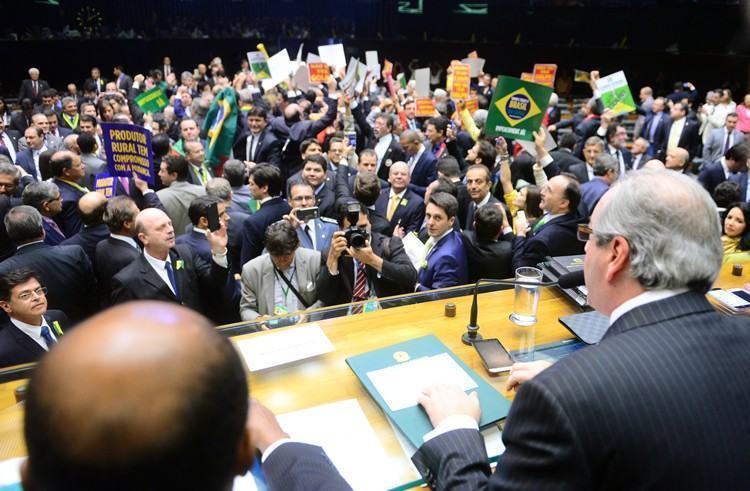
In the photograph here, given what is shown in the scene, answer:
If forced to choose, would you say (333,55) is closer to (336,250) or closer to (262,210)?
(262,210)

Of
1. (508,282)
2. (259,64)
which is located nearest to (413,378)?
(508,282)

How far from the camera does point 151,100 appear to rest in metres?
7.15

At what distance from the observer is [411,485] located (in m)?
1.37

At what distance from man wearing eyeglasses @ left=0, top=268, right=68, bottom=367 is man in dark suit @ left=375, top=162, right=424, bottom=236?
274 cm

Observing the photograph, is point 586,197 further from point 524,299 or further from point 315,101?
point 315,101

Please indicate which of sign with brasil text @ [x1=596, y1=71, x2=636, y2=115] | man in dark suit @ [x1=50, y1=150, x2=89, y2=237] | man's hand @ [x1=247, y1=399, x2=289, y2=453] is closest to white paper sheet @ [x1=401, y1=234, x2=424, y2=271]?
man's hand @ [x1=247, y1=399, x2=289, y2=453]

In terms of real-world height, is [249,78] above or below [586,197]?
above

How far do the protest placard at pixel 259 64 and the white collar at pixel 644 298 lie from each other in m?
8.30

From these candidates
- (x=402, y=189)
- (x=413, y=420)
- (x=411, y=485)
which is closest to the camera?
(x=411, y=485)

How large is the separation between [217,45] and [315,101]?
1012 centimetres

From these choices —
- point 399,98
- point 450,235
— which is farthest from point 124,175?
point 399,98

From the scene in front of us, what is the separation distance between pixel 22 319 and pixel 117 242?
100 cm

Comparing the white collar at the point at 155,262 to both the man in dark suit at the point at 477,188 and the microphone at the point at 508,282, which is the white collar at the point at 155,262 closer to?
the microphone at the point at 508,282

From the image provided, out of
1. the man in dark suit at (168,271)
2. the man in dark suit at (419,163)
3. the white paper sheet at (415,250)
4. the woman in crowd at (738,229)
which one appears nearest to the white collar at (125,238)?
the man in dark suit at (168,271)
